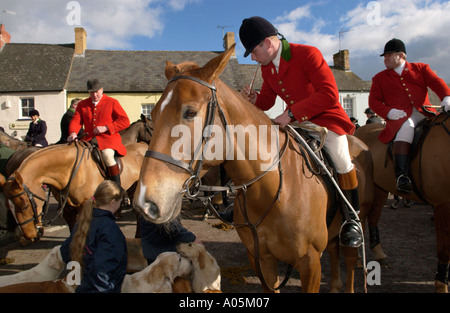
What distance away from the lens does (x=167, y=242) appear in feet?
10.1

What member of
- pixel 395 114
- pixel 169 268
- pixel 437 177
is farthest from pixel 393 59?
pixel 169 268

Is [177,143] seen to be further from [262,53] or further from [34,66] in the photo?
[34,66]

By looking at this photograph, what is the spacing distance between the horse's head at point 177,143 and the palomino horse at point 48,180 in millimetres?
3599

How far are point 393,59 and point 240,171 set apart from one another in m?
3.32

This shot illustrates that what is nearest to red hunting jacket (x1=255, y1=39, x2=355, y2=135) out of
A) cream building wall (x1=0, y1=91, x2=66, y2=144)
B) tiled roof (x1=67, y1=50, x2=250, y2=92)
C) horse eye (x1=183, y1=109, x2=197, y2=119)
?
horse eye (x1=183, y1=109, x2=197, y2=119)

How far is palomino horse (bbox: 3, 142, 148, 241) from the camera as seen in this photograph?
14.2 feet

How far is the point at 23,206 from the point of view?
4379 millimetres

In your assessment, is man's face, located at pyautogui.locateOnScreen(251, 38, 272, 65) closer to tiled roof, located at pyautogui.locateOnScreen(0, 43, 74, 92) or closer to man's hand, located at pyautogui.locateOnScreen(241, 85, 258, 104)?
man's hand, located at pyautogui.locateOnScreen(241, 85, 258, 104)

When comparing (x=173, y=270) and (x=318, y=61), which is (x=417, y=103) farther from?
(x=173, y=270)

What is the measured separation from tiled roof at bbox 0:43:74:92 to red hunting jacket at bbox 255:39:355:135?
21096 millimetres

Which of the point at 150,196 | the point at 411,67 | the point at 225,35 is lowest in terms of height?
the point at 150,196

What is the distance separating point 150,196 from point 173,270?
139 centimetres

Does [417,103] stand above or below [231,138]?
above
